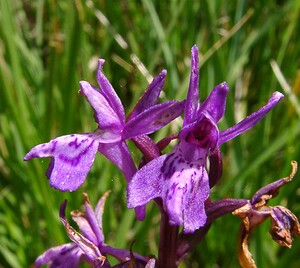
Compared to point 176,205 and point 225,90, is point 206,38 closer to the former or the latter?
point 225,90

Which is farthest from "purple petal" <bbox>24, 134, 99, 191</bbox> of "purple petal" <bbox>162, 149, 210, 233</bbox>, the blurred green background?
the blurred green background

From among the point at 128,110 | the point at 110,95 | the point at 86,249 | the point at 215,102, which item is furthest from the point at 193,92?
the point at 128,110

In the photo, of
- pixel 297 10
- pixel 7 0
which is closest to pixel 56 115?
pixel 7 0

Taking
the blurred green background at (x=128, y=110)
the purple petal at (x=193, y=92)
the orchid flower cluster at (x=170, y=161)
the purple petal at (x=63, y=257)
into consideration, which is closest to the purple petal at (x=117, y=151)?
the orchid flower cluster at (x=170, y=161)

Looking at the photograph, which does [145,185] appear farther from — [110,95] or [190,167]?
[110,95]

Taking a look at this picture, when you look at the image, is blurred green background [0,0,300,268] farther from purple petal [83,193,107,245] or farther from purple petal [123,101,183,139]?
purple petal [123,101,183,139]

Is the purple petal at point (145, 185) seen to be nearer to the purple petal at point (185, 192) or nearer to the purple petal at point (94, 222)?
the purple petal at point (185, 192)
